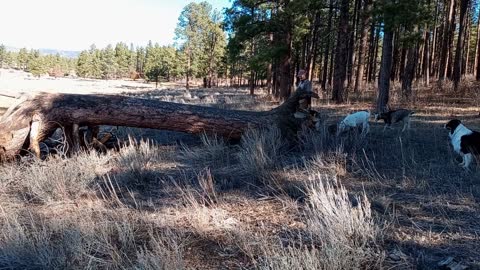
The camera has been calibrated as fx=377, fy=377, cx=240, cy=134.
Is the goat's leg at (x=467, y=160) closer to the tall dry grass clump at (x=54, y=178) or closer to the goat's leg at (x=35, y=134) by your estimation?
the tall dry grass clump at (x=54, y=178)

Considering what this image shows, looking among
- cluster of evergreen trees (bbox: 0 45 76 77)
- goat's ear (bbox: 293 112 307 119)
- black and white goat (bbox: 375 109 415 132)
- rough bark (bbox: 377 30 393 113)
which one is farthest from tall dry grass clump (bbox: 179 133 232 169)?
cluster of evergreen trees (bbox: 0 45 76 77)

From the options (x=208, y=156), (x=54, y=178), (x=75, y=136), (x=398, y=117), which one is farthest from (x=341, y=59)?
(x=54, y=178)

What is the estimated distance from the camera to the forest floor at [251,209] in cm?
299

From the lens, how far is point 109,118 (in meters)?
7.06

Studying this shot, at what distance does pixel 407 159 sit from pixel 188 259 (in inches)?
156

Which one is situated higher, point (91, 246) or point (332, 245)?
point (332, 245)

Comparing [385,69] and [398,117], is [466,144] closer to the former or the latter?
[398,117]

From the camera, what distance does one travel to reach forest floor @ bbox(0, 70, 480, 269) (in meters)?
2.99

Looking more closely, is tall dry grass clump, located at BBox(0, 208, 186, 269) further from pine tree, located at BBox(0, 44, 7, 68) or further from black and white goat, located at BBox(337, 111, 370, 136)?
pine tree, located at BBox(0, 44, 7, 68)

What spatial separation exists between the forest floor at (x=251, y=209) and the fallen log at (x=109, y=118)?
1.74 feet

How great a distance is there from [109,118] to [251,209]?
13.3 ft

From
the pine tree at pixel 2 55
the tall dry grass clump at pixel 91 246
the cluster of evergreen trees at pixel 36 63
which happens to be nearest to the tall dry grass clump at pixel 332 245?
the tall dry grass clump at pixel 91 246

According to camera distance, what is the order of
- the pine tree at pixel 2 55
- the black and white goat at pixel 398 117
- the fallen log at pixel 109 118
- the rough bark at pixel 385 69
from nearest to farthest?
the fallen log at pixel 109 118 → the black and white goat at pixel 398 117 → the rough bark at pixel 385 69 → the pine tree at pixel 2 55

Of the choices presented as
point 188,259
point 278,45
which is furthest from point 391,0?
point 188,259
